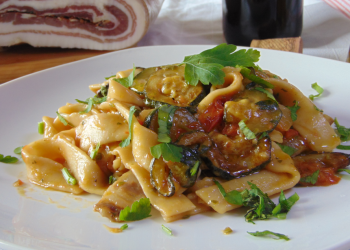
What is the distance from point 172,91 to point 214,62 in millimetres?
494

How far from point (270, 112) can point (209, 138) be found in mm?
586

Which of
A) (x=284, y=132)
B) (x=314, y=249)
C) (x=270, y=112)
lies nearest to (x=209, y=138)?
(x=270, y=112)

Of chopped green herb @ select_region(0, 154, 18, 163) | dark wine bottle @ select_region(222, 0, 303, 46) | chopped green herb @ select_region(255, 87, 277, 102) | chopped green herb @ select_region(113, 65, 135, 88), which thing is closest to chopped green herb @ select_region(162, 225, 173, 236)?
chopped green herb @ select_region(255, 87, 277, 102)

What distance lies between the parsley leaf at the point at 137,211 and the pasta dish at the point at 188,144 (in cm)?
4

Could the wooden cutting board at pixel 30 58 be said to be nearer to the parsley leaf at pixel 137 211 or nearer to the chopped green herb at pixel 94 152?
the chopped green herb at pixel 94 152

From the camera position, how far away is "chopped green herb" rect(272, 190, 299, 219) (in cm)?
269

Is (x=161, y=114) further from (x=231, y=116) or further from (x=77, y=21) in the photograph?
(x=77, y=21)

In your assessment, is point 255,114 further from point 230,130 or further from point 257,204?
point 257,204

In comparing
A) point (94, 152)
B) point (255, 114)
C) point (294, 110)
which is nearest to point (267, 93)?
point (255, 114)

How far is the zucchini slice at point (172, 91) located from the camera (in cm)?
346

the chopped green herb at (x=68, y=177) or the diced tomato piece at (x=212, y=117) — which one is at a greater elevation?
the diced tomato piece at (x=212, y=117)

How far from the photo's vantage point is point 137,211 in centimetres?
280

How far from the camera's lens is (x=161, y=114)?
3.20m

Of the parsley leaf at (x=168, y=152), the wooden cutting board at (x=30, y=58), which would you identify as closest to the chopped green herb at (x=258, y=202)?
the parsley leaf at (x=168, y=152)
